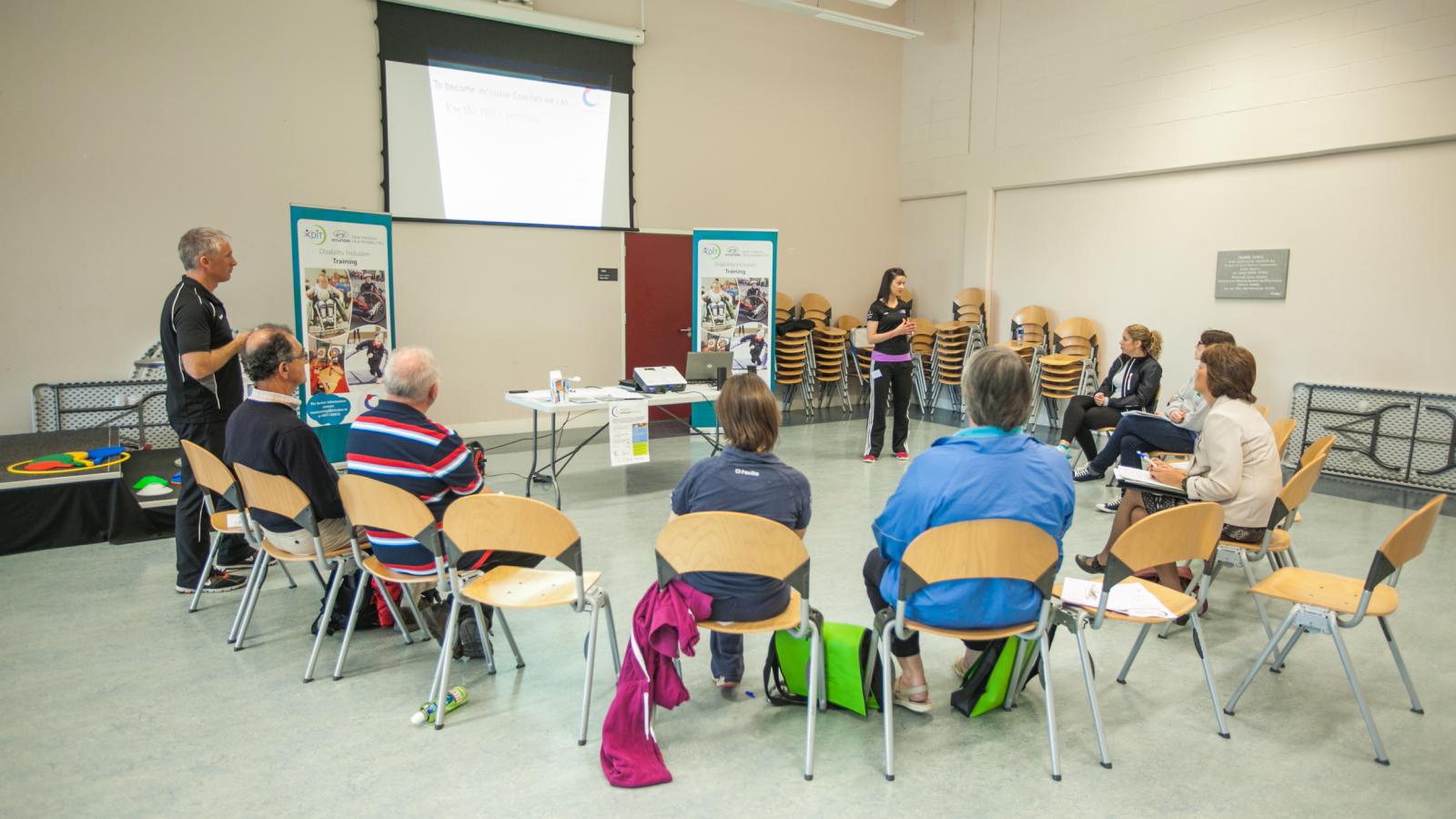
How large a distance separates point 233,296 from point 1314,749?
669 centimetres

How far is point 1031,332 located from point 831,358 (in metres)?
2.02

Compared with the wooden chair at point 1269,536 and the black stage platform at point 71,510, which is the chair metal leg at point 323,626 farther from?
the wooden chair at point 1269,536

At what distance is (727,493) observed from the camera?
2389 mm

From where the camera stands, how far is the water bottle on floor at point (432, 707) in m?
2.53

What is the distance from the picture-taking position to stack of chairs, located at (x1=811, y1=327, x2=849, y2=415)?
877cm

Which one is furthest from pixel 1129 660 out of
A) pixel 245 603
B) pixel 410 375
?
pixel 245 603

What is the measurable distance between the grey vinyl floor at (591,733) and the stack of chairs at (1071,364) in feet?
13.2

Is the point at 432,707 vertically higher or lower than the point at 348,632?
lower

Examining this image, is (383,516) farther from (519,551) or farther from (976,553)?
(976,553)

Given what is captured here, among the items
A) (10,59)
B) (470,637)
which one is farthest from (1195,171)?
(10,59)

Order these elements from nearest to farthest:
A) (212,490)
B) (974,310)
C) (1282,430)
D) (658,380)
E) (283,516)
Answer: (283,516) → (212,490) → (1282,430) → (658,380) → (974,310)

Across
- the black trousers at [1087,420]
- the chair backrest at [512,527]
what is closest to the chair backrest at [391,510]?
the chair backrest at [512,527]

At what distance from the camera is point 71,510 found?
416 cm

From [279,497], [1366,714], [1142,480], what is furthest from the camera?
[1142,480]
